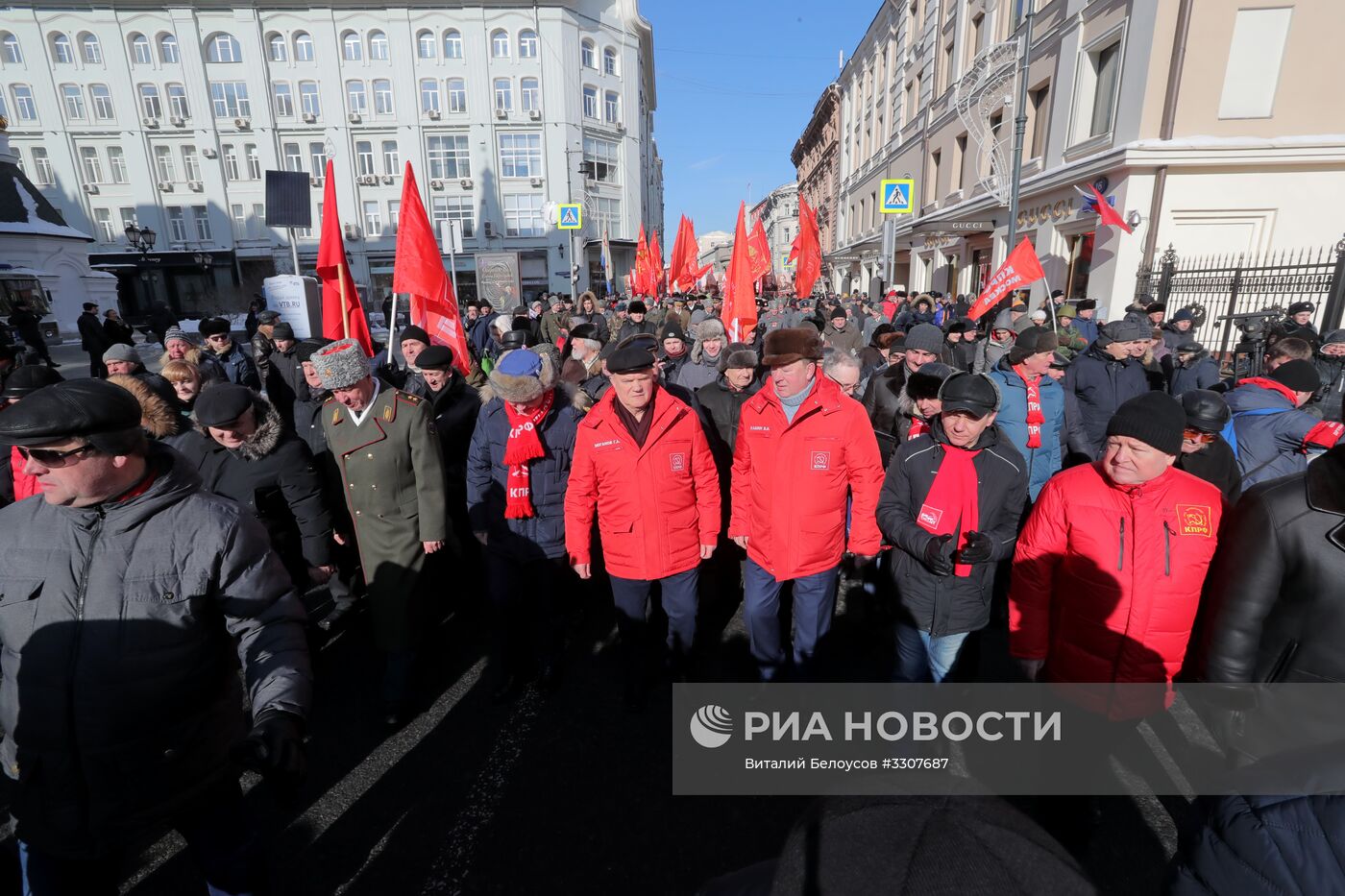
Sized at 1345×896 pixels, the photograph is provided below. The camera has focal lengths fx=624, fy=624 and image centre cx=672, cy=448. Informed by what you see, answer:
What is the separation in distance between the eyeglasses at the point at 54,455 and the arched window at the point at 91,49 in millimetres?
54824

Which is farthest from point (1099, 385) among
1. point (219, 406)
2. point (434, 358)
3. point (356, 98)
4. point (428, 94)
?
point (356, 98)

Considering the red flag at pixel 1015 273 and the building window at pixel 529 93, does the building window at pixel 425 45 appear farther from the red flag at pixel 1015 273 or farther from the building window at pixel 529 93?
the red flag at pixel 1015 273

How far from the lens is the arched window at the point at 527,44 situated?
39.0 meters

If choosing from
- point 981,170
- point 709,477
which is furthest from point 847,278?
point 709,477

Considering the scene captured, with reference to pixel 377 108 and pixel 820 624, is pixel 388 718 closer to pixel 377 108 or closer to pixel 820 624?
pixel 820 624

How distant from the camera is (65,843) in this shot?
166 centimetres

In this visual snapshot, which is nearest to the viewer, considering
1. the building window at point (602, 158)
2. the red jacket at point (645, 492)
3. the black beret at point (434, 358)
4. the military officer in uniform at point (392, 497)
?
the red jacket at point (645, 492)

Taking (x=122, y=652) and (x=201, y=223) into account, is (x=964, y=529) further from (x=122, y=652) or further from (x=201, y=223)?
(x=201, y=223)

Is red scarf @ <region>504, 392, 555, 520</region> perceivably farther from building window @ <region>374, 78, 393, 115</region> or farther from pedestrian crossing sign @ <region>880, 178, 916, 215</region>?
building window @ <region>374, 78, 393, 115</region>

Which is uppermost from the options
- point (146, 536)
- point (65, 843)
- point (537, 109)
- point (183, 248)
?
point (537, 109)

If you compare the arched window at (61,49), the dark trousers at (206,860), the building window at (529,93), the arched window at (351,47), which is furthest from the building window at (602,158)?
the dark trousers at (206,860)

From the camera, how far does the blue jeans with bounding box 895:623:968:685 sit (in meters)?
2.85

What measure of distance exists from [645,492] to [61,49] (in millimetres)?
56469

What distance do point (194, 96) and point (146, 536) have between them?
166ft
